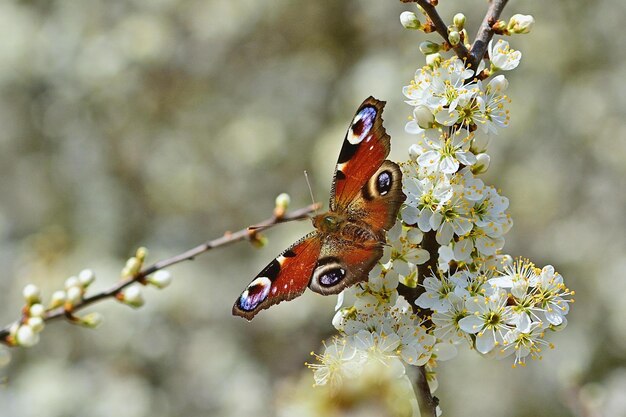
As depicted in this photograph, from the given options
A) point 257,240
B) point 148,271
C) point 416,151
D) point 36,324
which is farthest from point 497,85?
point 36,324

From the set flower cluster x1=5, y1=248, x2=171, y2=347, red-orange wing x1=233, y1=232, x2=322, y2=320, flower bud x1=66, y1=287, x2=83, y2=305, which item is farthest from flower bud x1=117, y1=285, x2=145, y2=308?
red-orange wing x1=233, y1=232, x2=322, y2=320

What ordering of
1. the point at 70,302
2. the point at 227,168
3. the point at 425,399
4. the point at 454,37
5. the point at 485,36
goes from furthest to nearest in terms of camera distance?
the point at 227,168 < the point at 70,302 < the point at 485,36 < the point at 454,37 < the point at 425,399

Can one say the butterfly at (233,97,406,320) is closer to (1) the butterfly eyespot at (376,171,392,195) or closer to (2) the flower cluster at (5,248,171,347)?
(1) the butterfly eyespot at (376,171,392,195)

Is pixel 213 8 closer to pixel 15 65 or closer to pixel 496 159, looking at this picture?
pixel 15 65

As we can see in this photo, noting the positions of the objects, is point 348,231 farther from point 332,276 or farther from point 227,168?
point 227,168

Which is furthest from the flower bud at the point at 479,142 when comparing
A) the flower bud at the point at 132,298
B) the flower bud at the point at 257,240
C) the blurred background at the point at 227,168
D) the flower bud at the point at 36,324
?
the blurred background at the point at 227,168

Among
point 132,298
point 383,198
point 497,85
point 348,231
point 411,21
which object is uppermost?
point 411,21

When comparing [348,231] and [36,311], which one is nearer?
[348,231]
